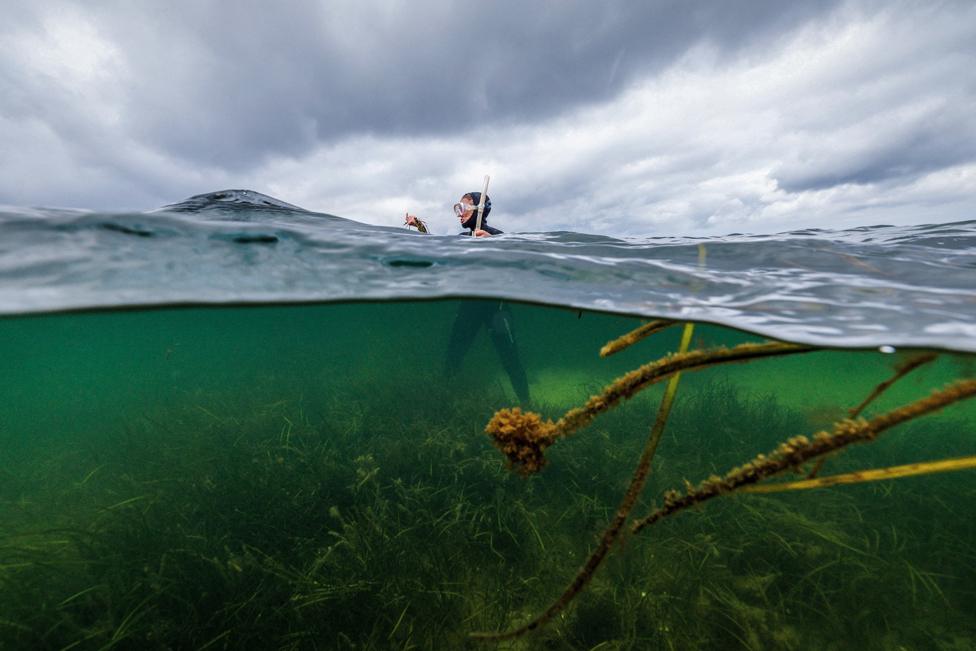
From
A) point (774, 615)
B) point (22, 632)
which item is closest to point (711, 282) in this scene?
point (774, 615)

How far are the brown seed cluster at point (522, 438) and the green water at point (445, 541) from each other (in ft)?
2.28

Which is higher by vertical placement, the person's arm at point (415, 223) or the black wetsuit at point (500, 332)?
the person's arm at point (415, 223)

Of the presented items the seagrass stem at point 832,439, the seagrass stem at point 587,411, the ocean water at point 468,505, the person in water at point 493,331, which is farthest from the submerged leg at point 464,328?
the seagrass stem at point 832,439

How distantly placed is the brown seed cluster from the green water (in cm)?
70

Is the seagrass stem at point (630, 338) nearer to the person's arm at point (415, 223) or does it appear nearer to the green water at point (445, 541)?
the green water at point (445, 541)

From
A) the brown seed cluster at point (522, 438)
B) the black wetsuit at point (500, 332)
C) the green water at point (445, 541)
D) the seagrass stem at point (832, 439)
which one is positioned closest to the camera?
the seagrass stem at point (832, 439)

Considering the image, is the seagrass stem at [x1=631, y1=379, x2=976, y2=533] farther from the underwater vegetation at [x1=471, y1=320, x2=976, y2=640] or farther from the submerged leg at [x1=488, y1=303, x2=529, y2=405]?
the submerged leg at [x1=488, y1=303, x2=529, y2=405]

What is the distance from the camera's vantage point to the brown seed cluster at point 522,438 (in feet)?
5.51

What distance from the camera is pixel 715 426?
9.48m

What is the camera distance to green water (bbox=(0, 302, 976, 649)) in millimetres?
3949

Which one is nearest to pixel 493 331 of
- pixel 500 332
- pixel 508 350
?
pixel 500 332

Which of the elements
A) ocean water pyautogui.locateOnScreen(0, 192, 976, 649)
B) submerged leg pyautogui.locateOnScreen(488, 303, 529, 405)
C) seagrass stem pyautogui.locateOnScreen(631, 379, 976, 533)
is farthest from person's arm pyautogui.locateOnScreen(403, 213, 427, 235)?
seagrass stem pyautogui.locateOnScreen(631, 379, 976, 533)

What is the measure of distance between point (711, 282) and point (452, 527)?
4435 mm

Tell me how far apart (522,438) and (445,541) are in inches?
160
